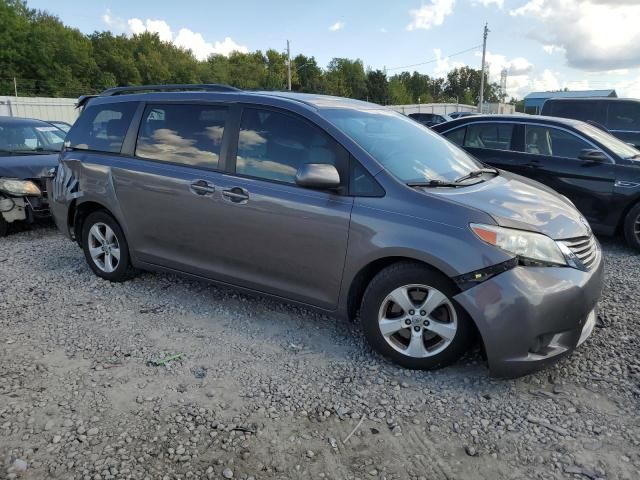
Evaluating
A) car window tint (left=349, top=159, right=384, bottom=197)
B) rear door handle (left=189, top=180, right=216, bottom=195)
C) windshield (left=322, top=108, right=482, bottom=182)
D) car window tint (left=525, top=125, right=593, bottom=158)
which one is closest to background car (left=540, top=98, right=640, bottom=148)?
car window tint (left=525, top=125, right=593, bottom=158)

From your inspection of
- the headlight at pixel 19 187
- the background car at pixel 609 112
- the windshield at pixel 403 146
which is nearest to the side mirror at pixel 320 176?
the windshield at pixel 403 146

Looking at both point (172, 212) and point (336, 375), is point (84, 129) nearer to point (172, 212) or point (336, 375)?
point (172, 212)

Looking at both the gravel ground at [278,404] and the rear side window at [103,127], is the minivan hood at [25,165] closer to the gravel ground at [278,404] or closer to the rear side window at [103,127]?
the rear side window at [103,127]

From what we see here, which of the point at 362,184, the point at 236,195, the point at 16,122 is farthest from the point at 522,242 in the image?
the point at 16,122

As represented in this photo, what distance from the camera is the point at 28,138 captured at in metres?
7.70

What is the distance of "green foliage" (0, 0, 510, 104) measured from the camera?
60.5 m

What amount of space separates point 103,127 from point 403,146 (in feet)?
9.57

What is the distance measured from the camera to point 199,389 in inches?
122

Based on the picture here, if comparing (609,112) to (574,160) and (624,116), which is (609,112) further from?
(574,160)

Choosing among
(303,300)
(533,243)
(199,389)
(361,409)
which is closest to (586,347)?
(533,243)

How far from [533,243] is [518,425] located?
1.04 m

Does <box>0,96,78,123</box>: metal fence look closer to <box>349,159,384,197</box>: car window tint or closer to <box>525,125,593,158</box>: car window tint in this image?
<box>525,125,593,158</box>: car window tint

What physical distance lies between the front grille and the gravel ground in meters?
0.71

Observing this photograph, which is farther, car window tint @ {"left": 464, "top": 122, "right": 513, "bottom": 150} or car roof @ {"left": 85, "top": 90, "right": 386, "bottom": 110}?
car window tint @ {"left": 464, "top": 122, "right": 513, "bottom": 150}
